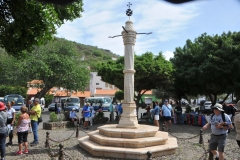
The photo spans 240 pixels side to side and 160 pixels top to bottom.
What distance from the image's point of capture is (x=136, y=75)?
16688 mm

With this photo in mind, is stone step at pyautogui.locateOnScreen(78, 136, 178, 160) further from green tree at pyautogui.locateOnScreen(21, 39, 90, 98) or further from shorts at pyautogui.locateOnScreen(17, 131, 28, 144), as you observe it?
green tree at pyautogui.locateOnScreen(21, 39, 90, 98)

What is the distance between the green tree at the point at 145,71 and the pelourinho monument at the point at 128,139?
22.9ft

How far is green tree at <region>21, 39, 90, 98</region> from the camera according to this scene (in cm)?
2670

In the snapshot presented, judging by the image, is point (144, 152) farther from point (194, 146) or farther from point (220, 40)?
point (220, 40)

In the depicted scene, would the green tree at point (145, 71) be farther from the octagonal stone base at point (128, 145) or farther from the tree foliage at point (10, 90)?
the tree foliage at point (10, 90)

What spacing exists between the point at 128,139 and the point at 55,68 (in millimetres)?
21490

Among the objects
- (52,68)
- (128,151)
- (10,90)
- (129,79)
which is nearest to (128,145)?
(128,151)

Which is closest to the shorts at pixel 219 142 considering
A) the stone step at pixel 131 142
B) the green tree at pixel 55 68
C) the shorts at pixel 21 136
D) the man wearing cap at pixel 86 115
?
the stone step at pixel 131 142

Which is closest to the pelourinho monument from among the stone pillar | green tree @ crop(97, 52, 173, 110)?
the stone pillar

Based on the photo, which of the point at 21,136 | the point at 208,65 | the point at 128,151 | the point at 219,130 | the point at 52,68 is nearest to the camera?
the point at 219,130

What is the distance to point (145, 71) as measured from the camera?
16.5m

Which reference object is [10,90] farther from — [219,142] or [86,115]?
[219,142]

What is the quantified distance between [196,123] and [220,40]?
6036 millimetres

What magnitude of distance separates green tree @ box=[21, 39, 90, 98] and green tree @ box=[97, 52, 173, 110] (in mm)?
9883
